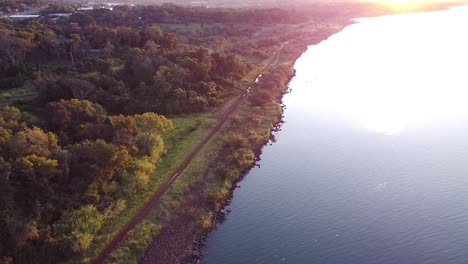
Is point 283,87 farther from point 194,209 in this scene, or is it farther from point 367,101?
point 194,209

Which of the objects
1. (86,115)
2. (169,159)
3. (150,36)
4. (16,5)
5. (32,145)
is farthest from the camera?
(16,5)

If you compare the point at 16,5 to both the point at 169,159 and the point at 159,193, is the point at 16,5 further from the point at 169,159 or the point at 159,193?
the point at 159,193

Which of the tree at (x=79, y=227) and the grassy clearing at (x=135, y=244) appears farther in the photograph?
the grassy clearing at (x=135, y=244)

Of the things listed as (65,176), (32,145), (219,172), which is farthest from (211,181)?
(32,145)

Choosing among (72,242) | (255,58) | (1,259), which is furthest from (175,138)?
(255,58)

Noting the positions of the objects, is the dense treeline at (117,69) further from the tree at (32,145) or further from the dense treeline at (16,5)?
the dense treeline at (16,5)

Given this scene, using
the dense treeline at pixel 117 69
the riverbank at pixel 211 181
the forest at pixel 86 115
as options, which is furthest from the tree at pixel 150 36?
the riverbank at pixel 211 181
